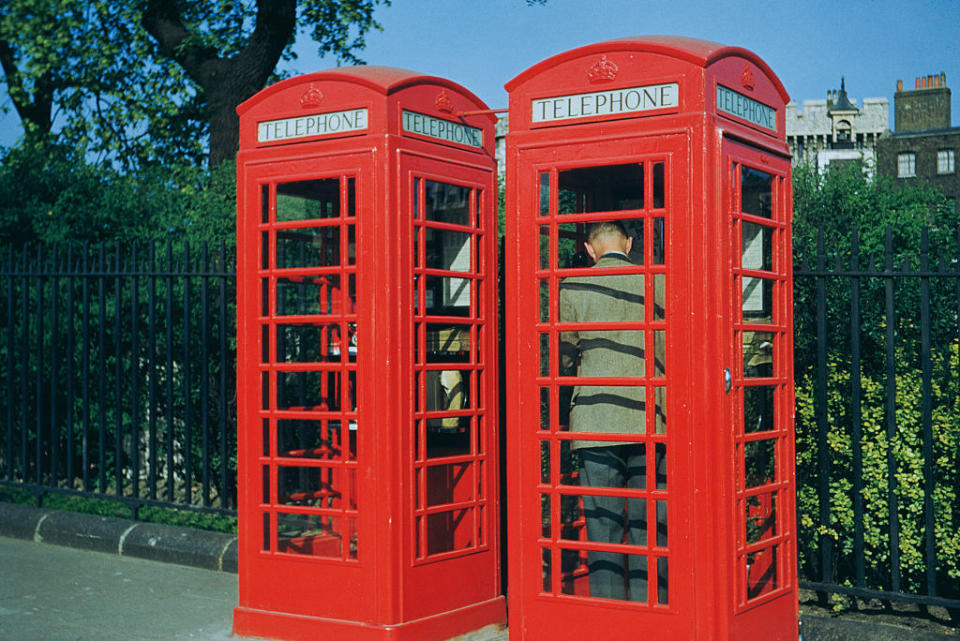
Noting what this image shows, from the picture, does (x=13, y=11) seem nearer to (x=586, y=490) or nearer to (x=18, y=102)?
(x=18, y=102)

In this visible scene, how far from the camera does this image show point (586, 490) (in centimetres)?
432

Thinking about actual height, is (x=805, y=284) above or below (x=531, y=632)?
above

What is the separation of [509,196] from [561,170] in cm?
24

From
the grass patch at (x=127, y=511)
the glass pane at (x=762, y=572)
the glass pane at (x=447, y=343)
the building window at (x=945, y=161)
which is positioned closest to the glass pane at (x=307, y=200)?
the glass pane at (x=447, y=343)

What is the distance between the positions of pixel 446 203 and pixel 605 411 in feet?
4.32

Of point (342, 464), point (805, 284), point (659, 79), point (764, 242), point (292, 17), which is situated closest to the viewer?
point (659, 79)

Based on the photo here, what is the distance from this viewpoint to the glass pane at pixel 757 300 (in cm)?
439

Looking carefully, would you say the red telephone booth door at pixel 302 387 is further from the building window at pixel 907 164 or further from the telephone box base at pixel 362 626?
the building window at pixel 907 164

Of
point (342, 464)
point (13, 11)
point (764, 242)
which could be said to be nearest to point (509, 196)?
point (764, 242)

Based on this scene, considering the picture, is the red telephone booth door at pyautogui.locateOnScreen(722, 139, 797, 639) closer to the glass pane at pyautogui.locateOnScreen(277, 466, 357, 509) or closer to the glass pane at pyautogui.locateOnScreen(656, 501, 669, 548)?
the glass pane at pyautogui.locateOnScreen(656, 501, 669, 548)

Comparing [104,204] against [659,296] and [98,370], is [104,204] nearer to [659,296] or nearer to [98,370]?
[98,370]

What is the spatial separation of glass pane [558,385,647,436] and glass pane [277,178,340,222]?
1450 mm

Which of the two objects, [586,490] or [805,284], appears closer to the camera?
[586,490]

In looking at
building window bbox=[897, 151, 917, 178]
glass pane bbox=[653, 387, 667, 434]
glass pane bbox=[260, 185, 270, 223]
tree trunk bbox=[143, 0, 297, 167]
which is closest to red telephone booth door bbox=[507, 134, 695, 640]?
glass pane bbox=[653, 387, 667, 434]
